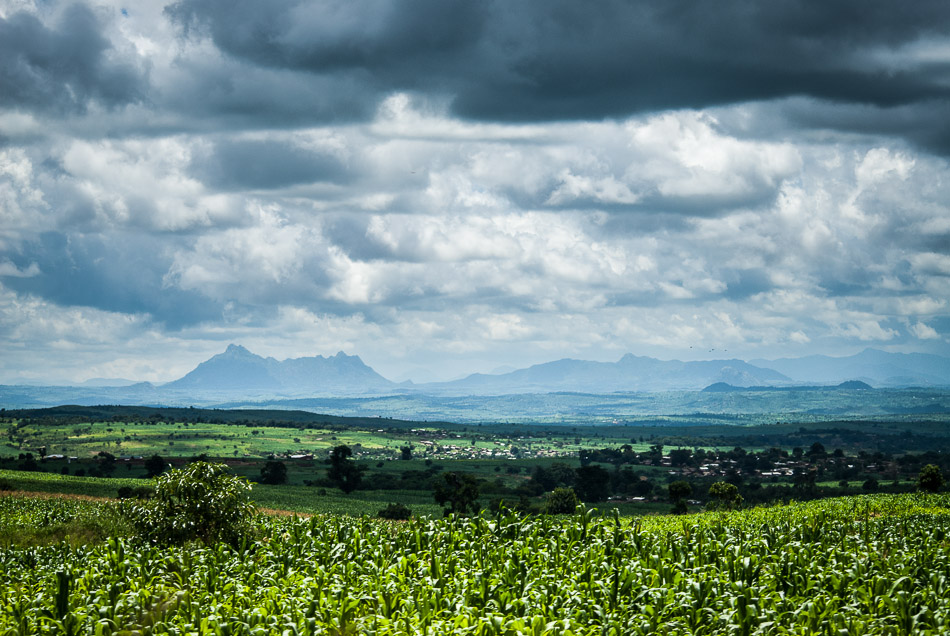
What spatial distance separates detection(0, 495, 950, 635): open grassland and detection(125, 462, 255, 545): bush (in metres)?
1.33

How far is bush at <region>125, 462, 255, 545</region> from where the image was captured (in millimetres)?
27750

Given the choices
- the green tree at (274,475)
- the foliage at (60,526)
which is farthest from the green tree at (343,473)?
the foliage at (60,526)

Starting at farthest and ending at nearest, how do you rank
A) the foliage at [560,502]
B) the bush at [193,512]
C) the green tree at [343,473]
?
the green tree at [343,473]
the foliage at [560,502]
the bush at [193,512]

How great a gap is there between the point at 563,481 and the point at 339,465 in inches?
2408

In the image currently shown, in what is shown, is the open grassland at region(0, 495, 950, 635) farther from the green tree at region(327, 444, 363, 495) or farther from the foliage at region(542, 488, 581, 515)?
the green tree at region(327, 444, 363, 495)

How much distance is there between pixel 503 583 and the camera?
1973 cm

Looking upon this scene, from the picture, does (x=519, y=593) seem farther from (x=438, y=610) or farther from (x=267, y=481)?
(x=267, y=481)

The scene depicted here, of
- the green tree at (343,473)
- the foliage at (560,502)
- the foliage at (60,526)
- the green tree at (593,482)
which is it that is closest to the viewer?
the foliage at (60,526)

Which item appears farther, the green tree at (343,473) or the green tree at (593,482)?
the green tree at (593,482)

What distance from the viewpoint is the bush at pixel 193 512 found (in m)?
27.8

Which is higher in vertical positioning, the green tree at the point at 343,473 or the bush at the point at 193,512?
the bush at the point at 193,512

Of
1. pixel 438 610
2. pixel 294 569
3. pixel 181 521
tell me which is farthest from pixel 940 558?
pixel 181 521

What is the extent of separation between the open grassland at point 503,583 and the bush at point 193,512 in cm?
133

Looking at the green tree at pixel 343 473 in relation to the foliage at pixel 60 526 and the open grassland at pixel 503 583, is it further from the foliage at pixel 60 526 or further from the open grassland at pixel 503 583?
the open grassland at pixel 503 583
